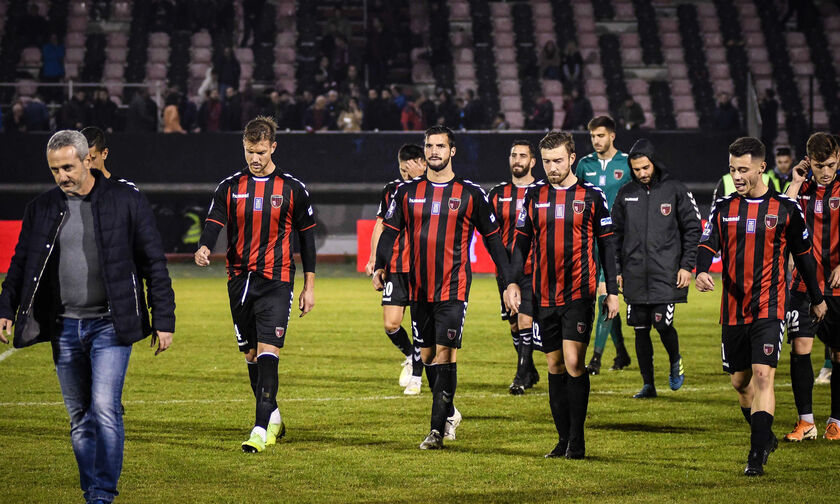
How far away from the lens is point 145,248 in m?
5.98

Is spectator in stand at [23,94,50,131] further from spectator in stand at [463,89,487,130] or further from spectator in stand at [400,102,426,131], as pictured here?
spectator in stand at [463,89,487,130]

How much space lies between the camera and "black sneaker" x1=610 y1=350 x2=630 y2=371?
11766 mm

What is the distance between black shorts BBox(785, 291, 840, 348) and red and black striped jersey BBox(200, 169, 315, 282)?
3206mm

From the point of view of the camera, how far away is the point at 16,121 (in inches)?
1008

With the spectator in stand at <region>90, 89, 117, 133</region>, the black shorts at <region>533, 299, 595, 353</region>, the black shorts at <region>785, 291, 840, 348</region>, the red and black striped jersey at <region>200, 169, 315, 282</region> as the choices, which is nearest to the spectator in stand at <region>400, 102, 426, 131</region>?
the spectator in stand at <region>90, 89, 117, 133</region>

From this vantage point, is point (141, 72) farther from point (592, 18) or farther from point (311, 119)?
point (592, 18)

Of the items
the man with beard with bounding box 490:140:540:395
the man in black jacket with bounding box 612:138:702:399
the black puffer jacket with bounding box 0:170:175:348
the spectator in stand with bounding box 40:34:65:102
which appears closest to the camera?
the black puffer jacket with bounding box 0:170:175:348

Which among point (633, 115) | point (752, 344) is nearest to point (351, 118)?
point (633, 115)

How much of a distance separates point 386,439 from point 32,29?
24.5m

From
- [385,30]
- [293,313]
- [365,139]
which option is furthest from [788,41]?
[293,313]

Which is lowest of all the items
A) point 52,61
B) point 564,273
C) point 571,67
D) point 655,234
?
point 564,273

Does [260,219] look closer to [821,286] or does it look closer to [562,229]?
[562,229]

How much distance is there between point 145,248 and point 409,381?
15.9 feet

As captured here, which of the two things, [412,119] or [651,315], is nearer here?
[651,315]
